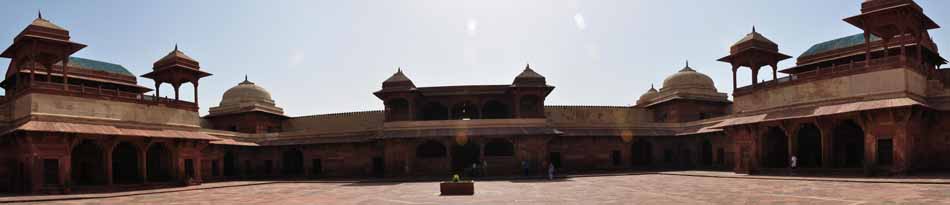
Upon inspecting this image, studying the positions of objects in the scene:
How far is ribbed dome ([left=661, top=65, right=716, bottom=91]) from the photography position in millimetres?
42500

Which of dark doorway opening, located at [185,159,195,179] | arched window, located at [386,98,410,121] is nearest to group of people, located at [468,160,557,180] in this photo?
arched window, located at [386,98,410,121]

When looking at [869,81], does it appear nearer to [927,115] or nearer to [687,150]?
[927,115]

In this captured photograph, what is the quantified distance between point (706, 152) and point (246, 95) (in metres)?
30.3

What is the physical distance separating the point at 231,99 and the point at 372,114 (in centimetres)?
1041

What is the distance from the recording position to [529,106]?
37156 millimetres

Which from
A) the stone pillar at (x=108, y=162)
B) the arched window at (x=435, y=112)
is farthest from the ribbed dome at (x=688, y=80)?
the stone pillar at (x=108, y=162)

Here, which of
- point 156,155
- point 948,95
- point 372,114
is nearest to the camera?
point 948,95

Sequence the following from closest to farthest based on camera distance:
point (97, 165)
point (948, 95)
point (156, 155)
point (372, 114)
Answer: point (948, 95)
point (97, 165)
point (156, 155)
point (372, 114)

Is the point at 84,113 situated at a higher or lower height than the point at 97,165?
higher

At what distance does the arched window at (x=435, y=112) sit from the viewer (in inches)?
1500

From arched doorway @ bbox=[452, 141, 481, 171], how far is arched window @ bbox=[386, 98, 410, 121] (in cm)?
433

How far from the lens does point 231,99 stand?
4356 centimetres

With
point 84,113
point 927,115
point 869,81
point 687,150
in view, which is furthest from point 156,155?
point 927,115

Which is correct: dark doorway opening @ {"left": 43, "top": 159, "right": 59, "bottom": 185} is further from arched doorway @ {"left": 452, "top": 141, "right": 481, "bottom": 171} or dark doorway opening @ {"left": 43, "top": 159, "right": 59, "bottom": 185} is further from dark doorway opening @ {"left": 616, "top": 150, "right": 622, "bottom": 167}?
dark doorway opening @ {"left": 616, "top": 150, "right": 622, "bottom": 167}
